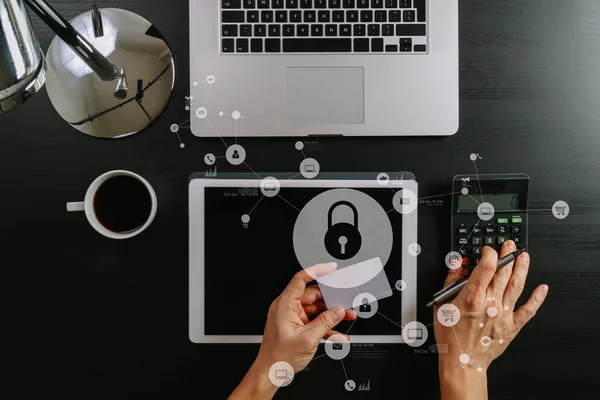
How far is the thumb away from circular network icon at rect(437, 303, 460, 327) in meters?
0.18

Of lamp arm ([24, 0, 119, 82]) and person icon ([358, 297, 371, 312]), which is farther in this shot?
person icon ([358, 297, 371, 312])

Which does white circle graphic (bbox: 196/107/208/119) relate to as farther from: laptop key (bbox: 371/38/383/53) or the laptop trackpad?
laptop key (bbox: 371/38/383/53)

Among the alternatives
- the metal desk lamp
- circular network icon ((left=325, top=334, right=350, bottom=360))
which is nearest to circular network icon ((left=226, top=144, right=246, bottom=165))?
the metal desk lamp

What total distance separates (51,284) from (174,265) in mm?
210

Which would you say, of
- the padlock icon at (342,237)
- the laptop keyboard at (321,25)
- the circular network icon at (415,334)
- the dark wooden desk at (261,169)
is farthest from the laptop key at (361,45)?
the circular network icon at (415,334)

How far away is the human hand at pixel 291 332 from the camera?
0.66 m

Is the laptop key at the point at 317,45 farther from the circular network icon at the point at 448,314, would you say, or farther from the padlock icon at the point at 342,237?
the circular network icon at the point at 448,314

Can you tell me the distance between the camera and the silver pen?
70 centimetres

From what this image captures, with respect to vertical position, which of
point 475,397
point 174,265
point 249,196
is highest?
point 249,196

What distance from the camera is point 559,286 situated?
0.74m

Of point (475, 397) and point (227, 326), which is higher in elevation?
point (227, 326)

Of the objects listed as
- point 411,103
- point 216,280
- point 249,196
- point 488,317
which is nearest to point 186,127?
point 249,196

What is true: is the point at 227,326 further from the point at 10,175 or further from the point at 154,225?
the point at 10,175

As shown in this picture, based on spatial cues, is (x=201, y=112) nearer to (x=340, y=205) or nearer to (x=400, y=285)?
(x=340, y=205)
